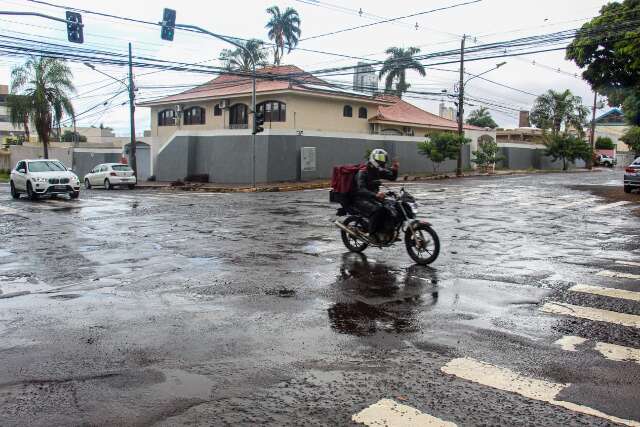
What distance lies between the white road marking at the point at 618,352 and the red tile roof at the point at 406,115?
3942 centimetres

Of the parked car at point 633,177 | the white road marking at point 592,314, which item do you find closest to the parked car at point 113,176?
the parked car at point 633,177

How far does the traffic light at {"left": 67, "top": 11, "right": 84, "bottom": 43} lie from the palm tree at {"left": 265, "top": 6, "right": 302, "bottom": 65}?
34.1 m

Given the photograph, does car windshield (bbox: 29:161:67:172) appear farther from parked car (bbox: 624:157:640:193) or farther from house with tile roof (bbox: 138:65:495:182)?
parked car (bbox: 624:157:640:193)

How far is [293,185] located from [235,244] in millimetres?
19069

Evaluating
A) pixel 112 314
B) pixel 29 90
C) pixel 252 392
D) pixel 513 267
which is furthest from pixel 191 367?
pixel 29 90

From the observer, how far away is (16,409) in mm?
3965

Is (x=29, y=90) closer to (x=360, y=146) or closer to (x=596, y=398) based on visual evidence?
(x=360, y=146)

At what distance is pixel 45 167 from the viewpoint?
23.1 meters

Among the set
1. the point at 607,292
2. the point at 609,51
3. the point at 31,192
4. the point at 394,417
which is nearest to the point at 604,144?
the point at 609,51

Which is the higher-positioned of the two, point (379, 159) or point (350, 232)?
point (379, 159)

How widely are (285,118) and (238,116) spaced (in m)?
4.55

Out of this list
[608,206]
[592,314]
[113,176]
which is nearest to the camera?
[592,314]

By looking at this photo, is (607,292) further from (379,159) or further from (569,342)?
(379,159)

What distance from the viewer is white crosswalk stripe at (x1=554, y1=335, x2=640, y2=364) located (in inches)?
197
